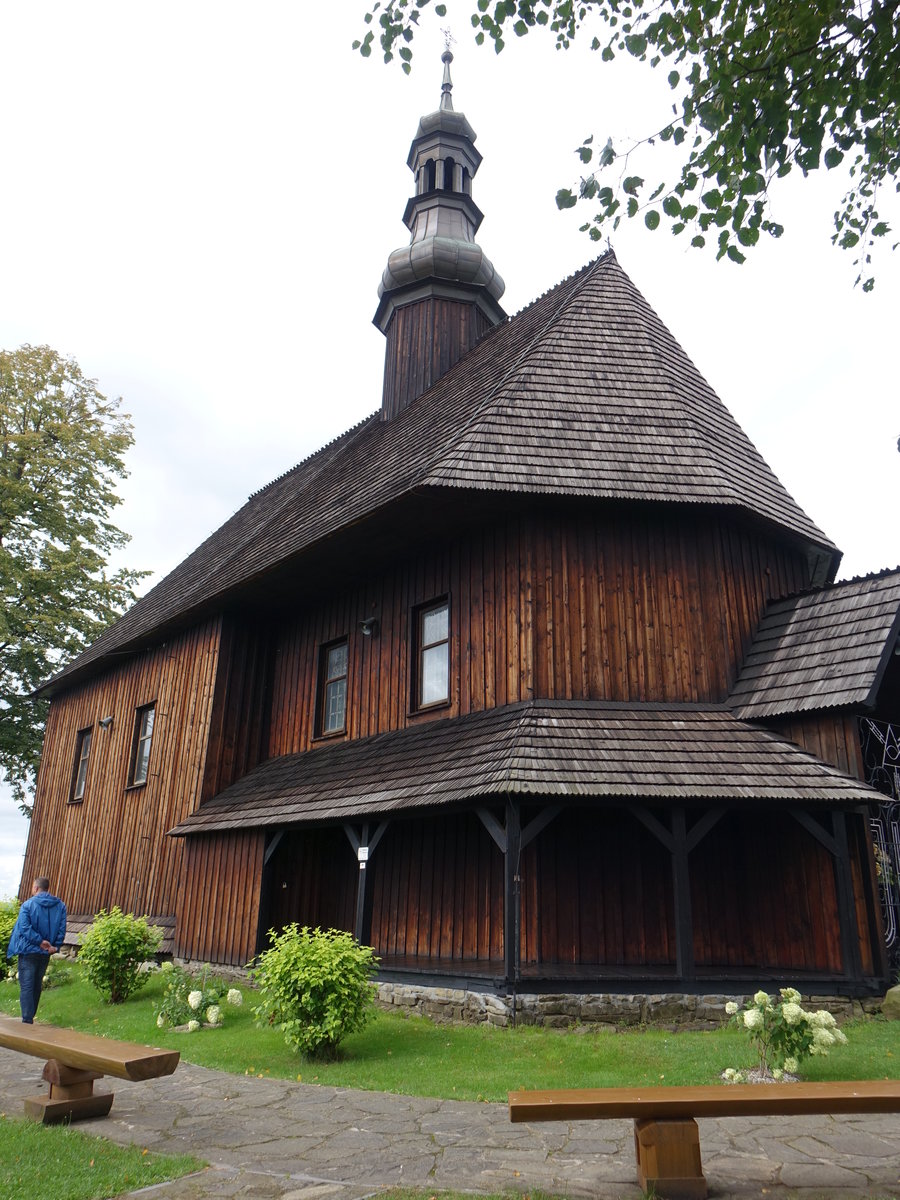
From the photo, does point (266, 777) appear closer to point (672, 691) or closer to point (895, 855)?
point (672, 691)

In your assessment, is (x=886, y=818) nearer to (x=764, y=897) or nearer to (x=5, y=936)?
(x=764, y=897)

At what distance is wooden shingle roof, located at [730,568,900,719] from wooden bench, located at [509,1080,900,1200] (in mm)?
5496

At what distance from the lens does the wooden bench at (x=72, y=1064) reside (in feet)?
18.3

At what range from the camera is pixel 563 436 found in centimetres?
1158

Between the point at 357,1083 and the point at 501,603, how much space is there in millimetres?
5615

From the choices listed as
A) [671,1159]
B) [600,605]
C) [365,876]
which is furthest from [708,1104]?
[600,605]

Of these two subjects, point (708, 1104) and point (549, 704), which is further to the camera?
point (549, 704)

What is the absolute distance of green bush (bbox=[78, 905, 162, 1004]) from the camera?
37.3ft

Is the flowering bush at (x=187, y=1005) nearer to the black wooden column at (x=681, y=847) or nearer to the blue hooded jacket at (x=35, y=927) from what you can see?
the blue hooded jacket at (x=35, y=927)

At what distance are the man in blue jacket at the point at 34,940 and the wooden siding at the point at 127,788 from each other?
19.0 feet

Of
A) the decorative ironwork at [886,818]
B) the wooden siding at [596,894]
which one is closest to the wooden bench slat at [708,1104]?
the wooden siding at [596,894]

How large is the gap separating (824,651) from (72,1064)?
8.22 m

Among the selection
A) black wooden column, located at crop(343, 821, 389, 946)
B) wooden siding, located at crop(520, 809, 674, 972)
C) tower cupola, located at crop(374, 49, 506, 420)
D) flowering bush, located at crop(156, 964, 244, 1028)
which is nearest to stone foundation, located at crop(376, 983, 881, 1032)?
wooden siding, located at crop(520, 809, 674, 972)

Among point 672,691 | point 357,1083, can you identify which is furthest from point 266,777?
point 357,1083
